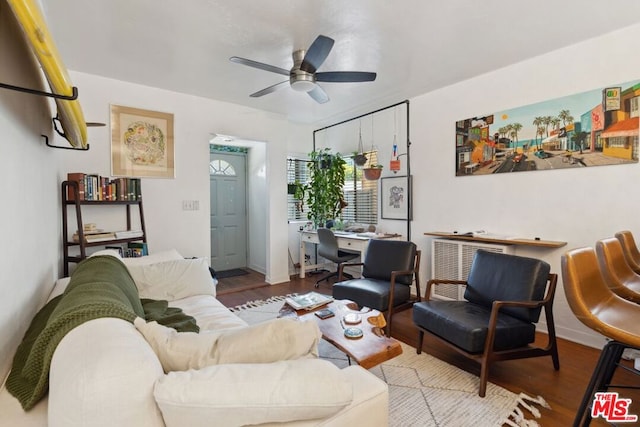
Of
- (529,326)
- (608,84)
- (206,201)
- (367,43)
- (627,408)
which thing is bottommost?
(627,408)

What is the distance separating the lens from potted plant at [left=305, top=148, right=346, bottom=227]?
4664mm

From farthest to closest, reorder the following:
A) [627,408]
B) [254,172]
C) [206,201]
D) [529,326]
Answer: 1. [254,172]
2. [206,201]
3. [529,326]
4. [627,408]

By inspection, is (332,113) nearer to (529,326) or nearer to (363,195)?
(363,195)

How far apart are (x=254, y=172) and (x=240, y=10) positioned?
11.2 ft

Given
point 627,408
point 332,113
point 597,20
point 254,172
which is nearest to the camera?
point 627,408

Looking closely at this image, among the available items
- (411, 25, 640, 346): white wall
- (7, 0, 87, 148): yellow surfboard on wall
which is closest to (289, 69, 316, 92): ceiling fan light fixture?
(7, 0, 87, 148): yellow surfboard on wall

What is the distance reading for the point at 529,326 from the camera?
2.04m

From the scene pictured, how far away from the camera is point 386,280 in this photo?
3111 mm

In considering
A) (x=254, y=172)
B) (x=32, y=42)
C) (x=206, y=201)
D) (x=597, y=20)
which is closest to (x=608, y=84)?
(x=597, y=20)

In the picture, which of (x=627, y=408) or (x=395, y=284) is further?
(x=395, y=284)

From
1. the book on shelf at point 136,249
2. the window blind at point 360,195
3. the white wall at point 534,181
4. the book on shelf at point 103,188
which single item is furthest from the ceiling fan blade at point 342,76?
the book on shelf at point 136,249

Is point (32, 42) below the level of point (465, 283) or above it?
above

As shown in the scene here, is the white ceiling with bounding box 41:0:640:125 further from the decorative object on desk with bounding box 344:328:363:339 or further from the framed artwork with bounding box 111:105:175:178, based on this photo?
the decorative object on desk with bounding box 344:328:363:339

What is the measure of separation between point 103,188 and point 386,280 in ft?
9.73
